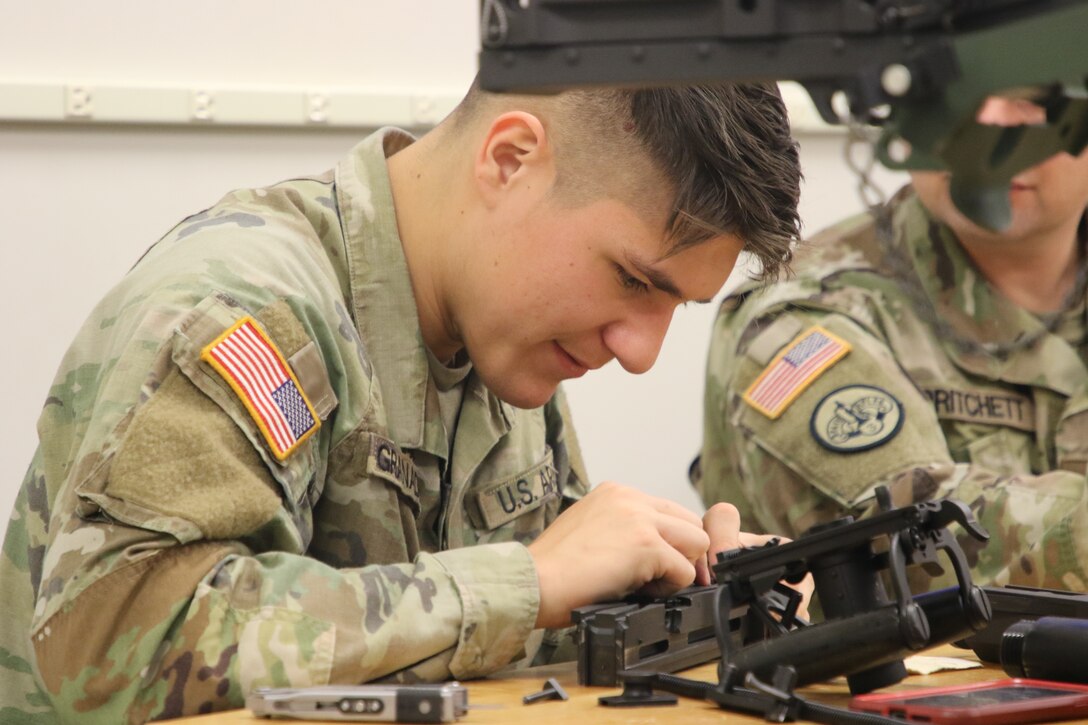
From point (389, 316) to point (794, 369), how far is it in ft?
3.16

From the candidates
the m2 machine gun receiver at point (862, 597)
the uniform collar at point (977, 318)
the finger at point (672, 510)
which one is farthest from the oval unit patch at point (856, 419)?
the m2 machine gun receiver at point (862, 597)

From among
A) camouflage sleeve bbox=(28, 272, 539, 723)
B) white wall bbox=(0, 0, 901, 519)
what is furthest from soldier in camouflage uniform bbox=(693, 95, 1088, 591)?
camouflage sleeve bbox=(28, 272, 539, 723)

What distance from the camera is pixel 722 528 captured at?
1583 mm

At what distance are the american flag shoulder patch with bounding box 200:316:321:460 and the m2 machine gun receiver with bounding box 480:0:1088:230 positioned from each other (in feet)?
1.65

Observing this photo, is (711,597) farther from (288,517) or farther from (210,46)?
(210,46)

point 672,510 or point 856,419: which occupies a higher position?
point 856,419

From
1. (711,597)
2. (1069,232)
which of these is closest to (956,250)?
(1069,232)

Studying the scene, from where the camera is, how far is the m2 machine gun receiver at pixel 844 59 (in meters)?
0.78

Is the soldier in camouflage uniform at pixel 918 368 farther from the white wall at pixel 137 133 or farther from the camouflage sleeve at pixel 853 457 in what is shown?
the white wall at pixel 137 133

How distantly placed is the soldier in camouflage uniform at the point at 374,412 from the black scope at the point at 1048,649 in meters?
0.32

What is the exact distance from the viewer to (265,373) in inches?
51.3

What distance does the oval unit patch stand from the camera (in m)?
2.26

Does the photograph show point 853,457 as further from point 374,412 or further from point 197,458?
point 197,458

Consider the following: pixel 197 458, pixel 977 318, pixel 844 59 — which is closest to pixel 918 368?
pixel 977 318
